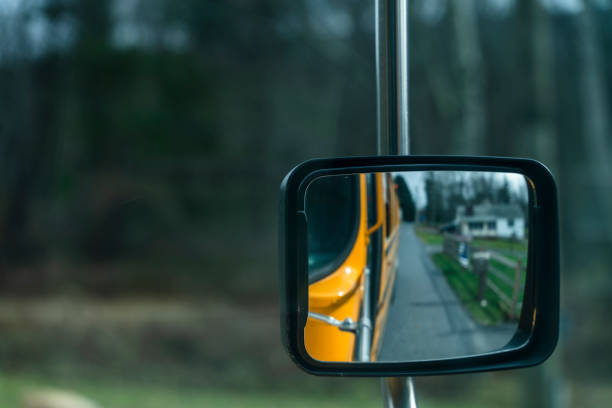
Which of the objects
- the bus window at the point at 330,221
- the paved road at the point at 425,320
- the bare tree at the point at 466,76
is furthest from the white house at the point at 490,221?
the bare tree at the point at 466,76

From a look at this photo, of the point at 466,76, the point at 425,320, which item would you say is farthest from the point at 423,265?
the point at 466,76

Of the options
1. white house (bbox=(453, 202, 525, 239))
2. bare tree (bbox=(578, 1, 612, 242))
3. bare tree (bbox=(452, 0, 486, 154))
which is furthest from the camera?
bare tree (bbox=(578, 1, 612, 242))

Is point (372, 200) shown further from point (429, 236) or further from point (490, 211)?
point (490, 211)

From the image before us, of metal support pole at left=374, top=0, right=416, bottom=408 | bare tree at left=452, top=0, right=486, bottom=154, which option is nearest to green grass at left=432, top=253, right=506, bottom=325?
metal support pole at left=374, top=0, right=416, bottom=408

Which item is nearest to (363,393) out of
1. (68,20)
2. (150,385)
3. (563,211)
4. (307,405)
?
(307,405)

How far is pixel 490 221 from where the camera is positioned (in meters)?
1.35

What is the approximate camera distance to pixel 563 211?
13414mm

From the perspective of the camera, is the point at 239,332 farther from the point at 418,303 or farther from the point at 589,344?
the point at 418,303

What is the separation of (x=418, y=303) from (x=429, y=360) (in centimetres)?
19

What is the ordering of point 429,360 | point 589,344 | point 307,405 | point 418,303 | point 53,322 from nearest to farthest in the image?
point 429,360 → point 418,303 → point 307,405 → point 589,344 → point 53,322

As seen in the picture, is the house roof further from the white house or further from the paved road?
the paved road

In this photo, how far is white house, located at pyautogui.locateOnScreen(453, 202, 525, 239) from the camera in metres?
1.32

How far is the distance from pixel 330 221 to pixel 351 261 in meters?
0.11

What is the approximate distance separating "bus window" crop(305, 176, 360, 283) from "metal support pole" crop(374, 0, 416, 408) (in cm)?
16
